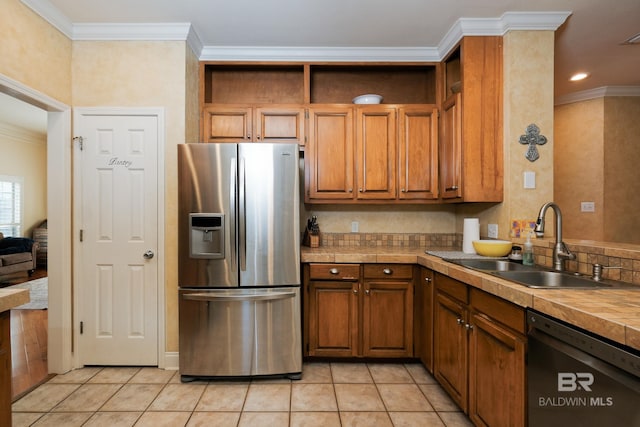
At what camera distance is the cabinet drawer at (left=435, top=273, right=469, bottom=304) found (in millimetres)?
1923

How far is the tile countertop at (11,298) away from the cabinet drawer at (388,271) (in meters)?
2.06

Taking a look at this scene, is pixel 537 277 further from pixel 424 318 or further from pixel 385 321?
pixel 385 321

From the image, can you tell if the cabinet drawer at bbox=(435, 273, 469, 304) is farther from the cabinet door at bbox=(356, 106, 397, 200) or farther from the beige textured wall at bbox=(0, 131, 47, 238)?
the beige textured wall at bbox=(0, 131, 47, 238)

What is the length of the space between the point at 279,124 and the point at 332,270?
139 cm

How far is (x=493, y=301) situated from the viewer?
1625 mm

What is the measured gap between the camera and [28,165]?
23.2 ft

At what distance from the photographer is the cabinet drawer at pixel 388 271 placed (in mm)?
2637

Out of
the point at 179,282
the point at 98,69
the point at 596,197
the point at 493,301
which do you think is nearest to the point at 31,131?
the point at 98,69

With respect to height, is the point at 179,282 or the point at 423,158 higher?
the point at 423,158

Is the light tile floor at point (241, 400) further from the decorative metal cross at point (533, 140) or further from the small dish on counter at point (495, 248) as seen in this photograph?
the decorative metal cross at point (533, 140)

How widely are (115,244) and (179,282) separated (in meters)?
0.70

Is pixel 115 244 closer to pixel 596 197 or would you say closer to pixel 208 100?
pixel 208 100

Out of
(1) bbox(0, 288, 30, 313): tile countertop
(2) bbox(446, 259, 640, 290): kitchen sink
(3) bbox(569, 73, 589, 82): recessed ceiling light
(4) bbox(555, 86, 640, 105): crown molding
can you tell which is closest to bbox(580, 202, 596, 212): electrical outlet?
(4) bbox(555, 86, 640, 105): crown molding
